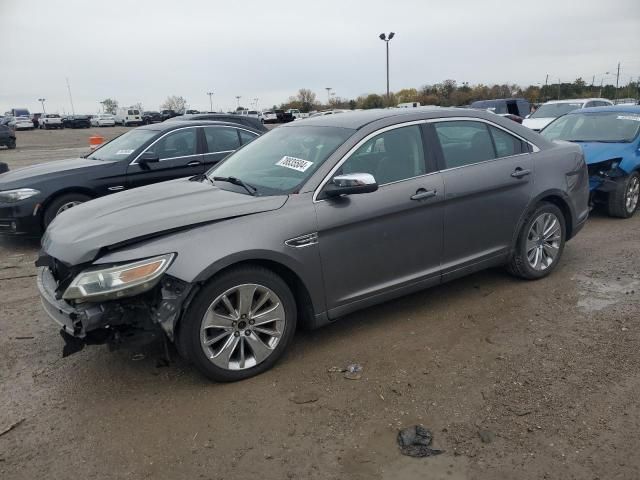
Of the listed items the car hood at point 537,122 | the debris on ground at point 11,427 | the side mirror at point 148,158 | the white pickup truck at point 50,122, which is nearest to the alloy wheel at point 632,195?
the side mirror at point 148,158

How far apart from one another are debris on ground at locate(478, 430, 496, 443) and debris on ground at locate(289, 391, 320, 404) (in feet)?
3.25

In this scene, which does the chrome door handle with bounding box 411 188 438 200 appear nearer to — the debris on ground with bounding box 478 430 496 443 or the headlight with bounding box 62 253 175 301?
the debris on ground with bounding box 478 430 496 443

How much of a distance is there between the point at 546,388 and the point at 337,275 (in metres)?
1.53

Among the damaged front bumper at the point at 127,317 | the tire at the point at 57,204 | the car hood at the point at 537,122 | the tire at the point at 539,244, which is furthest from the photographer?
the car hood at the point at 537,122

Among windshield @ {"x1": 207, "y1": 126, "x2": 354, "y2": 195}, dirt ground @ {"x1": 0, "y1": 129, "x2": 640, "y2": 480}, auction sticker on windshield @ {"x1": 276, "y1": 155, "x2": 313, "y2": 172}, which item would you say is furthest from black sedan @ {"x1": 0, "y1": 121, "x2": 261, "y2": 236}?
auction sticker on windshield @ {"x1": 276, "y1": 155, "x2": 313, "y2": 172}

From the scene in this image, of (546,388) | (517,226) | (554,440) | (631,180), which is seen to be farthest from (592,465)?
(631,180)

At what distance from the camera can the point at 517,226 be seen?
4.83 metres

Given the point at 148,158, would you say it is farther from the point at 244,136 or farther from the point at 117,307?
the point at 117,307

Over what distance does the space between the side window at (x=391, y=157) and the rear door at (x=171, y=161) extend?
4333mm

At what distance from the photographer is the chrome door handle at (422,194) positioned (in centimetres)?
414

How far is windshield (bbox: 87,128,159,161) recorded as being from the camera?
298 inches

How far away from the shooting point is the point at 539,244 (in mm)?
5109

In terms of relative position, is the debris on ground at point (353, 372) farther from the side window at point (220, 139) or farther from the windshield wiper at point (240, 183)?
the side window at point (220, 139)

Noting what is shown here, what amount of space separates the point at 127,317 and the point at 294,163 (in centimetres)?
169
